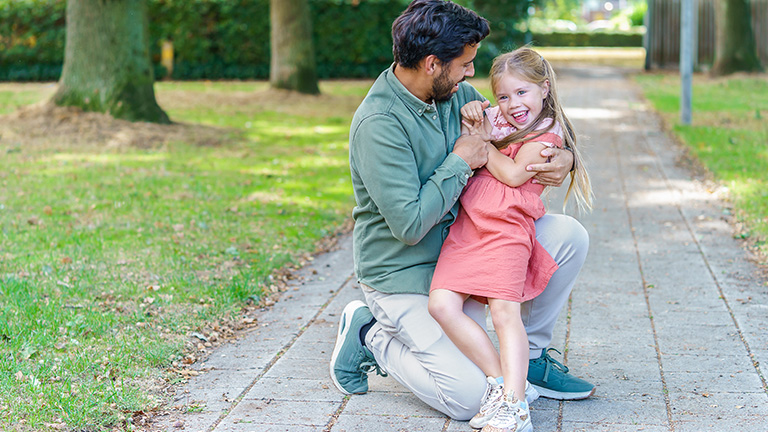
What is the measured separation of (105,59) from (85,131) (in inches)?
40.6

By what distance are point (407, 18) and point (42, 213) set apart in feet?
14.7

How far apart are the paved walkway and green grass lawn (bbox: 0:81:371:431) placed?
0.26 metres

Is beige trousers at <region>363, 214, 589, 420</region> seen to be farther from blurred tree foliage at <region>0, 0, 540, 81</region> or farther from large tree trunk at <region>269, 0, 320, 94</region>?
blurred tree foliage at <region>0, 0, 540, 81</region>

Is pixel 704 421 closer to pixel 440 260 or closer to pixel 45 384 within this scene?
pixel 440 260

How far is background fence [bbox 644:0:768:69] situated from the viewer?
21859 mm

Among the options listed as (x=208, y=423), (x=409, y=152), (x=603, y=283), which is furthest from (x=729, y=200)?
(x=208, y=423)

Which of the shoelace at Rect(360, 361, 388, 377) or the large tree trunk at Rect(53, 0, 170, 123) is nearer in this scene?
the shoelace at Rect(360, 361, 388, 377)

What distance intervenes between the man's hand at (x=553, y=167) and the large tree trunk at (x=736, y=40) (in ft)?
55.7

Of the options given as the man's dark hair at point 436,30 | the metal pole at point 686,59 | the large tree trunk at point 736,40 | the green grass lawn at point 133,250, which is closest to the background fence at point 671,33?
the large tree trunk at point 736,40

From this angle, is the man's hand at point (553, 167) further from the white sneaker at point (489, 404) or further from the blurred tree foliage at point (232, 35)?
the blurred tree foliage at point (232, 35)

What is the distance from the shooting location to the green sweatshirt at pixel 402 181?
10.1ft

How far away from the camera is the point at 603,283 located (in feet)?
16.5

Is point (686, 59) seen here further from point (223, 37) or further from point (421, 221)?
point (223, 37)

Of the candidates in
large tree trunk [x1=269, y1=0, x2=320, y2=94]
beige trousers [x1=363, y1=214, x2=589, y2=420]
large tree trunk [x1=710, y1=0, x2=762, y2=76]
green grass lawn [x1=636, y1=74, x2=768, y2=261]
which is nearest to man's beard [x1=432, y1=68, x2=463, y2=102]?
beige trousers [x1=363, y1=214, x2=589, y2=420]
